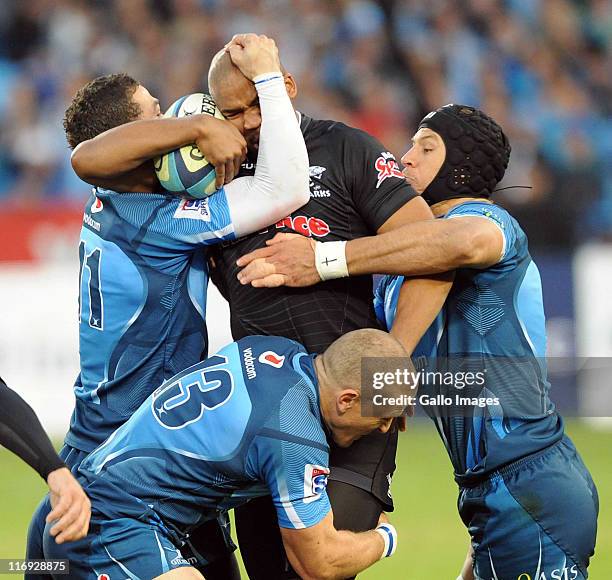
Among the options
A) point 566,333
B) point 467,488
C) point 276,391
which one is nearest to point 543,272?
point 566,333

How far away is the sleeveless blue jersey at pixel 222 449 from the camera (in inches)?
166

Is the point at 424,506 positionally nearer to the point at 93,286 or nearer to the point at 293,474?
the point at 93,286

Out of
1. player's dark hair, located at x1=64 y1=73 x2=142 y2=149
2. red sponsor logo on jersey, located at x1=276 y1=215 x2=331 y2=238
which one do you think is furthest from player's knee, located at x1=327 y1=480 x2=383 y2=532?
player's dark hair, located at x1=64 y1=73 x2=142 y2=149

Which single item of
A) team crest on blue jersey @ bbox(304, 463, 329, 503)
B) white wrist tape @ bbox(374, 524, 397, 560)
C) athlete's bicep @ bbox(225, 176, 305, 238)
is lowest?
white wrist tape @ bbox(374, 524, 397, 560)

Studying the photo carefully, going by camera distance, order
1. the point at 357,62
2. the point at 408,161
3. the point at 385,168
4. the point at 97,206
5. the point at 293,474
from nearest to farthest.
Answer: the point at 293,474
the point at 385,168
the point at 97,206
the point at 408,161
the point at 357,62

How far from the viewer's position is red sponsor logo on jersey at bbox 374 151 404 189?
4.71m

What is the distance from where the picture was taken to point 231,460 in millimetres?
4242

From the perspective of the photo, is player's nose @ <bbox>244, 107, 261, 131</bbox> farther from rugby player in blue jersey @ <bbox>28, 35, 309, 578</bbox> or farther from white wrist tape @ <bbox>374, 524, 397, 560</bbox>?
white wrist tape @ <bbox>374, 524, 397, 560</bbox>

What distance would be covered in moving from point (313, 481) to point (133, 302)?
1.18 m

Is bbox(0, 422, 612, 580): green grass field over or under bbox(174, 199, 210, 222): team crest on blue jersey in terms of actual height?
under

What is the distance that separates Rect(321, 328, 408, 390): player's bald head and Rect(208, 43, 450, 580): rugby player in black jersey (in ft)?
1.20

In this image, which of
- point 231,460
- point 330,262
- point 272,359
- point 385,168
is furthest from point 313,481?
point 385,168

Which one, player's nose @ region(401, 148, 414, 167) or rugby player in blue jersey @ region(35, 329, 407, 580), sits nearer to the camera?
rugby player in blue jersey @ region(35, 329, 407, 580)

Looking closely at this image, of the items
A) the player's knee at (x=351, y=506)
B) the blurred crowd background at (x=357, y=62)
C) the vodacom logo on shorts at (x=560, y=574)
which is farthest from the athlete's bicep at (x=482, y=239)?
the blurred crowd background at (x=357, y=62)
